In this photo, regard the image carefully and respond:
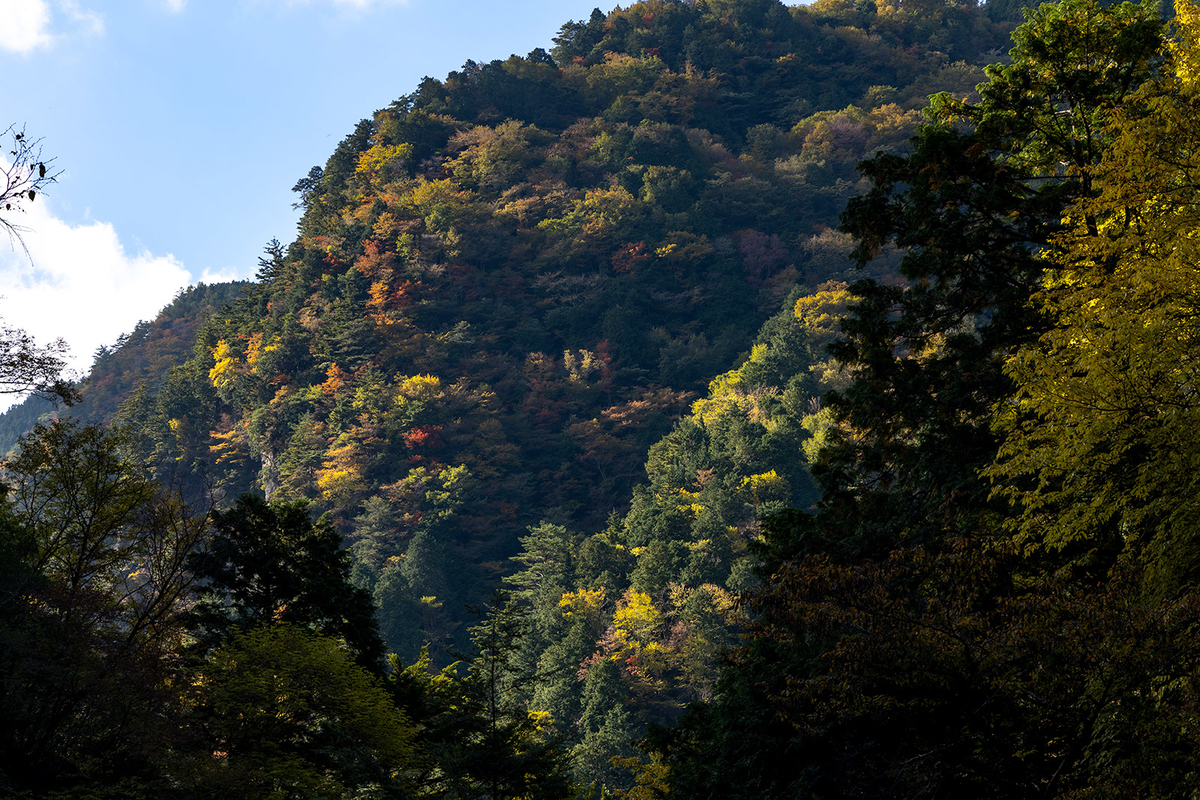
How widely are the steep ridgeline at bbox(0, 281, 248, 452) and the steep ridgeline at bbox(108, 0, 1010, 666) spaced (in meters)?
27.2

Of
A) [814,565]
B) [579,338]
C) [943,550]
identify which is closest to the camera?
[814,565]

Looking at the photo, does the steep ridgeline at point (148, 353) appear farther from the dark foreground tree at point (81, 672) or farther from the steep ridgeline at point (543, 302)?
the dark foreground tree at point (81, 672)

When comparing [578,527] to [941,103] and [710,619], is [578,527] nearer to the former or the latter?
[710,619]

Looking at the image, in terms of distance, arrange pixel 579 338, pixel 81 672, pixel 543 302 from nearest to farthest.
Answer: pixel 81 672
pixel 579 338
pixel 543 302

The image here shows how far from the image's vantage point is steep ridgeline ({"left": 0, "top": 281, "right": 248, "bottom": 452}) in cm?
10125

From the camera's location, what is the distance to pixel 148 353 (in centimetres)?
10562

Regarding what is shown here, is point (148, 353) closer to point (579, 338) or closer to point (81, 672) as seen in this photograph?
point (579, 338)

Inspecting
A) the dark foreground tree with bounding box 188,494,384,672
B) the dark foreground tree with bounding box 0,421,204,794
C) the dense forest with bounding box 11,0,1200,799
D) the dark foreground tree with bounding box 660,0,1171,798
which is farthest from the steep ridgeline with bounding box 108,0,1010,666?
the dark foreground tree with bounding box 0,421,204,794

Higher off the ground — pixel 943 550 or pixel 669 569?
pixel 669 569

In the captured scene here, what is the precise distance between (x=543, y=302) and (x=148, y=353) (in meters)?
53.8

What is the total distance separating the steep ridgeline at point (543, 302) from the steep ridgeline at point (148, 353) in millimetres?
27225

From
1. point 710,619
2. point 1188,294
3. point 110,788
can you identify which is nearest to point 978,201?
point 1188,294

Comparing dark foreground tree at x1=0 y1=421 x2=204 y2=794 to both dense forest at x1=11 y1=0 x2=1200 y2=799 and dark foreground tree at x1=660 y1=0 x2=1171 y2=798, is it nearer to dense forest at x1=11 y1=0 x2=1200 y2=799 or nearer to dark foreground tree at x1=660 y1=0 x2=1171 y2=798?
dense forest at x1=11 y1=0 x2=1200 y2=799

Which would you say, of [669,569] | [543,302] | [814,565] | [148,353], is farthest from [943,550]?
[148,353]
